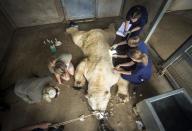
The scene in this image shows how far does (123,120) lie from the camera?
3.76 meters

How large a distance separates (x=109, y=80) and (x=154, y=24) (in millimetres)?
1925

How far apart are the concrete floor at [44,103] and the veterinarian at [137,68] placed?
0.60 metres

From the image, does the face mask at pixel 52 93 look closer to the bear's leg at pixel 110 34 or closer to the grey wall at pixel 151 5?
the bear's leg at pixel 110 34

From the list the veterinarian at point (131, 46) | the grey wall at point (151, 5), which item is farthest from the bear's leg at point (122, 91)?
the grey wall at point (151, 5)

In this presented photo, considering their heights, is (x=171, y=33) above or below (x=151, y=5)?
below

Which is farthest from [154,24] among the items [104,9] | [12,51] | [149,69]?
[12,51]

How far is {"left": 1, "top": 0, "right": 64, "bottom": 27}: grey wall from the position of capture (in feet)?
15.1

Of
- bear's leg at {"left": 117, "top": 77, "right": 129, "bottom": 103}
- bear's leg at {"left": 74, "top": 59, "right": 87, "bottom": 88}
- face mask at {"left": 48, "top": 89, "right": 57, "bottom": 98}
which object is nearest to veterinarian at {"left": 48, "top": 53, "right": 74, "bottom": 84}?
bear's leg at {"left": 74, "top": 59, "right": 87, "bottom": 88}

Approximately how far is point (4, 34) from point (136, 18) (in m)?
3.86

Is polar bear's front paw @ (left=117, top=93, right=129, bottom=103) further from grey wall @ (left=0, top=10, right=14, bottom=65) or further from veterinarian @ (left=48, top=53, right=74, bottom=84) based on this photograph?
grey wall @ (left=0, top=10, right=14, bottom=65)

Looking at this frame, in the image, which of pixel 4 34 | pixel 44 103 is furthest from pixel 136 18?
pixel 4 34

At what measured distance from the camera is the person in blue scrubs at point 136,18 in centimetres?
380

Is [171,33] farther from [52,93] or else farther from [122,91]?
[52,93]

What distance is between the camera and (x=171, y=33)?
519 centimetres
